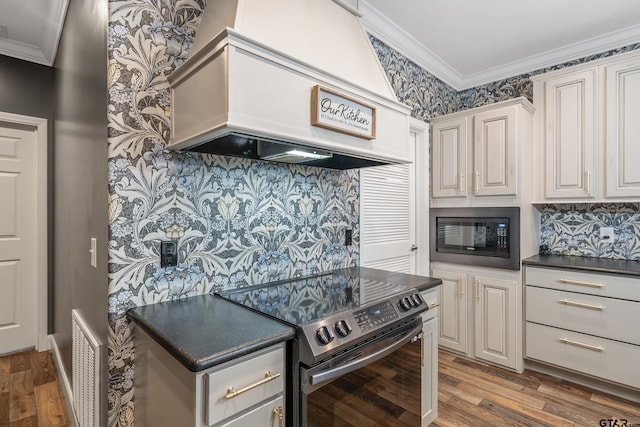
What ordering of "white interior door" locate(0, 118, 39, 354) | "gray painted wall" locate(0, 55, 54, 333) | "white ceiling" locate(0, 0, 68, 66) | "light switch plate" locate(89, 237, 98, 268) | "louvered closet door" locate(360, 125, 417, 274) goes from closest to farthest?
"light switch plate" locate(89, 237, 98, 268), "white ceiling" locate(0, 0, 68, 66), "louvered closet door" locate(360, 125, 417, 274), "gray painted wall" locate(0, 55, 54, 333), "white interior door" locate(0, 118, 39, 354)

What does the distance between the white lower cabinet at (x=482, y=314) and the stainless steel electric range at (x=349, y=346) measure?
49.2 inches

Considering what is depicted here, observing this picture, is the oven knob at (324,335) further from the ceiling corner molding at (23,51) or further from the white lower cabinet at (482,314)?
the ceiling corner molding at (23,51)

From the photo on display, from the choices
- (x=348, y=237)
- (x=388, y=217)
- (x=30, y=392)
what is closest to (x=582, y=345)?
(x=388, y=217)

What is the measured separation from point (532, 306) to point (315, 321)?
2.30m

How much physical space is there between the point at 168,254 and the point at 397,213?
1.95m

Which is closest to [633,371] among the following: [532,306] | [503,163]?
[532,306]

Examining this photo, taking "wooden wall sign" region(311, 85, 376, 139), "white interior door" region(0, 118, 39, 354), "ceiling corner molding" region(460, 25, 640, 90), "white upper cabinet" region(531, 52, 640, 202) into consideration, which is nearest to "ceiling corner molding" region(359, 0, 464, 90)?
"ceiling corner molding" region(460, 25, 640, 90)

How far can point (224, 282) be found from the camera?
1.65 m

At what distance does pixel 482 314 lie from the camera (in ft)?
9.41

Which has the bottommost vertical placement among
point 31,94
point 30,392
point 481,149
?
point 30,392

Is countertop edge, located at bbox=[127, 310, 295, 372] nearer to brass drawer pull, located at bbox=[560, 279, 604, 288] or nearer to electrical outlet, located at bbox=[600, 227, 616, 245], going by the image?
brass drawer pull, located at bbox=[560, 279, 604, 288]

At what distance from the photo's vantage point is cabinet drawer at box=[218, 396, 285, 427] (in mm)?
1025

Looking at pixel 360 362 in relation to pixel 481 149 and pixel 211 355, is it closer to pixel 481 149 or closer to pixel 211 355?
pixel 211 355

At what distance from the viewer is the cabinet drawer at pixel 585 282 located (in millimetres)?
2251
